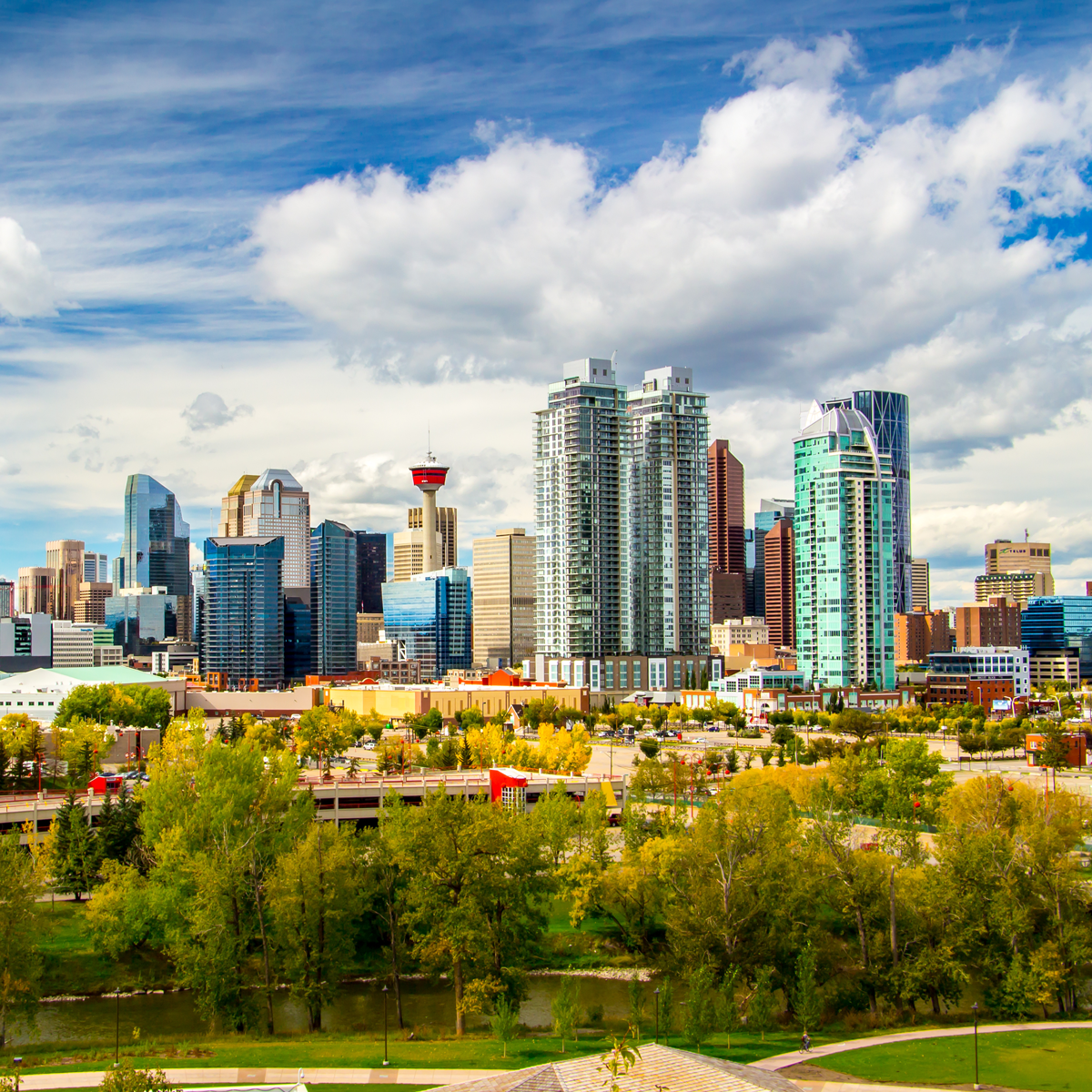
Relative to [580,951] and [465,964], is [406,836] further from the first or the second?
[580,951]

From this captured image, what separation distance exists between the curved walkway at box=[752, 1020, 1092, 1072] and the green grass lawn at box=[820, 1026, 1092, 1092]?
38 cm

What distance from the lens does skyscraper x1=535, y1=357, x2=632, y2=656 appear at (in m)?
175

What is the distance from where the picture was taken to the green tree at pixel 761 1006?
39188 mm

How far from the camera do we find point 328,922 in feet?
142

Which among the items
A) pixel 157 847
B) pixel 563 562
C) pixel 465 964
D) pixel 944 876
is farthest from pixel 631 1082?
pixel 563 562

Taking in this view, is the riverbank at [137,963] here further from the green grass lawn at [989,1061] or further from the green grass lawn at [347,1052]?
the green grass lawn at [989,1061]

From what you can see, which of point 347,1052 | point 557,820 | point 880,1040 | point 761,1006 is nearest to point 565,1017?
point 761,1006

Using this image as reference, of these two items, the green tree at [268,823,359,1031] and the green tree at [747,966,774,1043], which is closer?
the green tree at [747,966,774,1043]

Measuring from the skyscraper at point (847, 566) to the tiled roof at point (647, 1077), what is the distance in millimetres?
155806

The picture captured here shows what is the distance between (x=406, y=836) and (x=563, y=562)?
135 meters

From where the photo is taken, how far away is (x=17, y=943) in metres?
40.5

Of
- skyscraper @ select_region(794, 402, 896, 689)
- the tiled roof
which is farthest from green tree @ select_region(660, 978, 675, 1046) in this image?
skyscraper @ select_region(794, 402, 896, 689)

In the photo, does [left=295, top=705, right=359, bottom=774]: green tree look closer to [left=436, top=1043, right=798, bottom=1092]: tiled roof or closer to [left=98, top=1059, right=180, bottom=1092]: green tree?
[left=436, top=1043, right=798, bottom=1092]: tiled roof

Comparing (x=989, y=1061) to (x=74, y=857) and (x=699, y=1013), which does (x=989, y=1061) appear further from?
(x=74, y=857)
